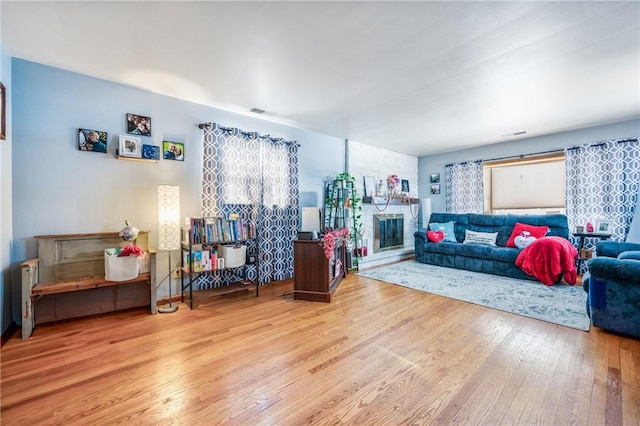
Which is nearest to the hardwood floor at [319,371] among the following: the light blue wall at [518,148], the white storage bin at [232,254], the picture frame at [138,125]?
the white storage bin at [232,254]

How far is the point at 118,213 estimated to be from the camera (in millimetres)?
2896

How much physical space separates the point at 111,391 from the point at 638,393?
3.14 metres

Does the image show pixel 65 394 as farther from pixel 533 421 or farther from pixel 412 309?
pixel 412 309

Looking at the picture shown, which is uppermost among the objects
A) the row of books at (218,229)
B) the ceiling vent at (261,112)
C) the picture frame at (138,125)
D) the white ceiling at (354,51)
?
the ceiling vent at (261,112)

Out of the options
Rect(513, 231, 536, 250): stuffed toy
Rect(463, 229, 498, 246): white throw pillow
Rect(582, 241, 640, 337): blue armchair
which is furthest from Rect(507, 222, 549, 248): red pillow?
Rect(582, 241, 640, 337): blue armchair

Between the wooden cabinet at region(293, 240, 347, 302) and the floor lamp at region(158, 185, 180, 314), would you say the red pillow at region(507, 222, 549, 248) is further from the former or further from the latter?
the floor lamp at region(158, 185, 180, 314)

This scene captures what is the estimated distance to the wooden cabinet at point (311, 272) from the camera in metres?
3.28

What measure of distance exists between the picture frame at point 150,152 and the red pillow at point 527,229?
5500mm

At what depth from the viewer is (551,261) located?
150 inches

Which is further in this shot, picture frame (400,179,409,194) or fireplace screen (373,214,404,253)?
picture frame (400,179,409,194)

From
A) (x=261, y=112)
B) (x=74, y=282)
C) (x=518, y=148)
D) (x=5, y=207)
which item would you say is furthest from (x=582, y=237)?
(x=5, y=207)

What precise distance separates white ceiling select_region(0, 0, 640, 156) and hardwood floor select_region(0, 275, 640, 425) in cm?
243

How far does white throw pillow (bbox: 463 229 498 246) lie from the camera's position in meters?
4.97

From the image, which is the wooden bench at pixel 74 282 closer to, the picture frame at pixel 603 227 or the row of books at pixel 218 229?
the row of books at pixel 218 229
